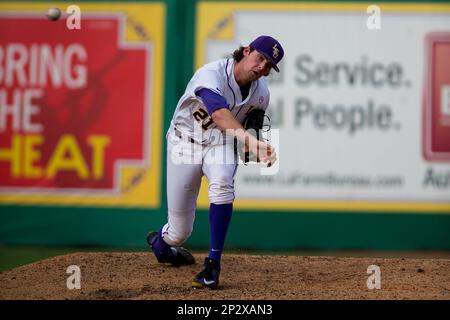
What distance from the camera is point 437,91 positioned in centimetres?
717

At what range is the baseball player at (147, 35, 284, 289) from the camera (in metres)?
4.57

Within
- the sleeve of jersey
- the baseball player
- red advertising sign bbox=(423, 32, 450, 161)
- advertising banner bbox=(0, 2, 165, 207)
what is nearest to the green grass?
advertising banner bbox=(0, 2, 165, 207)

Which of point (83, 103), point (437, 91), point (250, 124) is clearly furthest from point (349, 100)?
point (83, 103)

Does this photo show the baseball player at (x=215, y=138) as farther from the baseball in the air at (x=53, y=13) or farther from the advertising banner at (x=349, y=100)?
the baseball in the air at (x=53, y=13)

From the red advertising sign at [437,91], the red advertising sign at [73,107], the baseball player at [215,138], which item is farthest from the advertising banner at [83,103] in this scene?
the red advertising sign at [437,91]

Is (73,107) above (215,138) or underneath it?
above

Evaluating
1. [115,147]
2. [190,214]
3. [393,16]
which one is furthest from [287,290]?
[393,16]

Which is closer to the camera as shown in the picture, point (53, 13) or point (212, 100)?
point (212, 100)

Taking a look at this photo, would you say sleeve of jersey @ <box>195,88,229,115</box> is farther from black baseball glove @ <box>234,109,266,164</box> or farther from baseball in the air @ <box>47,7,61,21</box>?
baseball in the air @ <box>47,7,61,21</box>

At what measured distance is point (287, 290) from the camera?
15.2 feet

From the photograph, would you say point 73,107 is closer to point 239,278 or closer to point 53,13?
point 53,13

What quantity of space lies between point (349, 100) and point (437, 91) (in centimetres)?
83

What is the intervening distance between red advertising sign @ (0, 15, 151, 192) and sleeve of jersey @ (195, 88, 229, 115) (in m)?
2.69

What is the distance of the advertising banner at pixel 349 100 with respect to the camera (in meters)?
7.11
